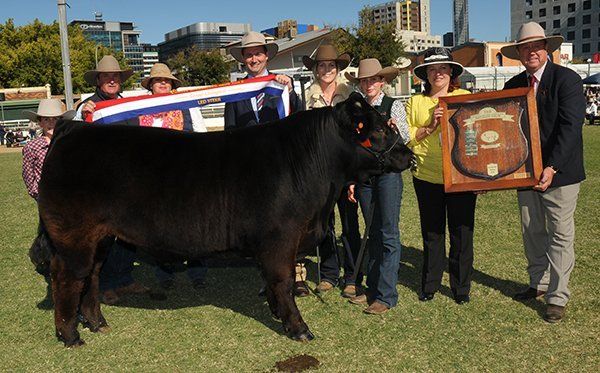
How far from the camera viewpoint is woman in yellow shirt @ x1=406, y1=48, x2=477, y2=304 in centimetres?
478

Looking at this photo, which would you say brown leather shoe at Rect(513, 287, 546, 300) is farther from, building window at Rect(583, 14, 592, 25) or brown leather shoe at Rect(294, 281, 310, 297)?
building window at Rect(583, 14, 592, 25)

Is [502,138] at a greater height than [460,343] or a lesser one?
greater

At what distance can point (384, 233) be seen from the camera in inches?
190

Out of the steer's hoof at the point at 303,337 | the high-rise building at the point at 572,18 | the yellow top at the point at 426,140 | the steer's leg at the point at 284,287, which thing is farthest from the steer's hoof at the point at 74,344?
the high-rise building at the point at 572,18

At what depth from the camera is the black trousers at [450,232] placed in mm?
4898

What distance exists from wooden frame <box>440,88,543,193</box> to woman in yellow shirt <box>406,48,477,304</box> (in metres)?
0.24

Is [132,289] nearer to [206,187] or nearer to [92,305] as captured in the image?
[92,305]

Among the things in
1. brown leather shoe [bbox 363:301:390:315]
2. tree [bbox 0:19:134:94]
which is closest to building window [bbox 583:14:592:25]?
tree [bbox 0:19:134:94]

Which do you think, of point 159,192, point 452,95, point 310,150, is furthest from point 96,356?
point 452,95

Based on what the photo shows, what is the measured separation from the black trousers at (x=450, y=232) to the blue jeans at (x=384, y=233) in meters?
0.36

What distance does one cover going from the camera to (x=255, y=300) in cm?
541

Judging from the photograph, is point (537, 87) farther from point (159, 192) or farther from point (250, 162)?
point (159, 192)

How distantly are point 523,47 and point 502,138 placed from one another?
873mm

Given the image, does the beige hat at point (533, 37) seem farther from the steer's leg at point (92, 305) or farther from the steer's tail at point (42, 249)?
the steer's tail at point (42, 249)
